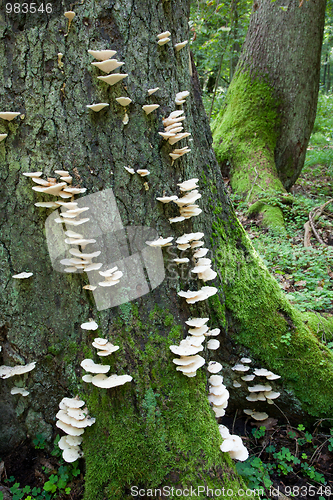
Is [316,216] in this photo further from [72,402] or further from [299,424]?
[72,402]

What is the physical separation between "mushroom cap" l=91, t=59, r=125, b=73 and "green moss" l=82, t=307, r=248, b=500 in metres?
1.67

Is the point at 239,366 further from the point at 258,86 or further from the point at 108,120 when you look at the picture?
the point at 258,86

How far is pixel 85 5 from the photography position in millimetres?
2021

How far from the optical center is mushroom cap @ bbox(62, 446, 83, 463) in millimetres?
2182

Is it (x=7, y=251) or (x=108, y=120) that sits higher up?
(x=108, y=120)

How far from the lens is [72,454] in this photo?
2211mm

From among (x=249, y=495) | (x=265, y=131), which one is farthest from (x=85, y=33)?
(x=265, y=131)

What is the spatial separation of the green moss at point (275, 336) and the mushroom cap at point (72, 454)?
1705 mm

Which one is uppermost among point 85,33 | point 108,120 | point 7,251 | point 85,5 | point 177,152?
point 85,5

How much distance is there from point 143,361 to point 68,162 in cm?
149

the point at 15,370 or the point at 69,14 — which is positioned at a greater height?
the point at 69,14

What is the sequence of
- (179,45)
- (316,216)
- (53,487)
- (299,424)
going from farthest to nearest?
1. (316,216)
2. (299,424)
3. (179,45)
4. (53,487)

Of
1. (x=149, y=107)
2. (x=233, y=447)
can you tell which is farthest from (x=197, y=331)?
(x=149, y=107)

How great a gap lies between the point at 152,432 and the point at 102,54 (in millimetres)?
2496
